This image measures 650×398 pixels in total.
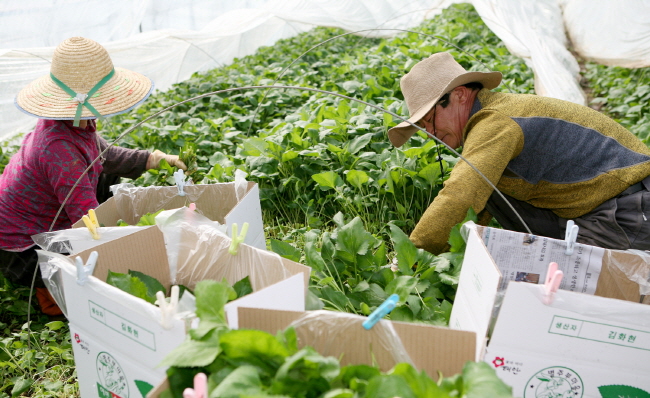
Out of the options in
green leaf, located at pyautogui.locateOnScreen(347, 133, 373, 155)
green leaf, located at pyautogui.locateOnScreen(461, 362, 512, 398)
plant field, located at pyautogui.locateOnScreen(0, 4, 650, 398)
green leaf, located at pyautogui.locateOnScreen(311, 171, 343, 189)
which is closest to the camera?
green leaf, located at pyautogui.locateOnScreen(461, 362, 512, 398)

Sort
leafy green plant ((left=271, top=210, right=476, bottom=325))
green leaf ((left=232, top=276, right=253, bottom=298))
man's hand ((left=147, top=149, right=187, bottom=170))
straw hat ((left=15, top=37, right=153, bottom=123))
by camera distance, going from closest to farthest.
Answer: green leaf ((left=232, top=276, right=253, bottom=298)) < leafy green plant ((left=271, top=210, right=476, bottom=325)) < straw hat ((left=15, top=37, right=153, bottom=123)) < man's hand ((left=147, top=149, right=187, bottom=170))

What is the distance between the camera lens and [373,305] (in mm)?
1605

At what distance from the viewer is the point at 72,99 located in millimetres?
2092

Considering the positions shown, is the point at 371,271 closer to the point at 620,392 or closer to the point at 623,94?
the point at 620,392

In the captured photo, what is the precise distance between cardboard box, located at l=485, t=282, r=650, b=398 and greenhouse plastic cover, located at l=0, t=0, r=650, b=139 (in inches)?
116

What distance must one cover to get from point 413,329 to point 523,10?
4918 mm

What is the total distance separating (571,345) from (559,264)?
0.34 m

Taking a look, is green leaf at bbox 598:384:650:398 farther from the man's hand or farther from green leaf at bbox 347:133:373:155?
the man's hand

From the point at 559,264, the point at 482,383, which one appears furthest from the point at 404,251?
the point at 482,383

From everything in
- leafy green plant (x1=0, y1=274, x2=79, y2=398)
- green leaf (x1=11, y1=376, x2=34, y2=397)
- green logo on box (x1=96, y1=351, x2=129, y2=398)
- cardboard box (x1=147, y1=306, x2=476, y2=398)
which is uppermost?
cardboard box (x1=147, y1=306, x2=476, y2=398)

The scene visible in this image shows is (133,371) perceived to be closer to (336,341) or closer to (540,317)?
(336,341)

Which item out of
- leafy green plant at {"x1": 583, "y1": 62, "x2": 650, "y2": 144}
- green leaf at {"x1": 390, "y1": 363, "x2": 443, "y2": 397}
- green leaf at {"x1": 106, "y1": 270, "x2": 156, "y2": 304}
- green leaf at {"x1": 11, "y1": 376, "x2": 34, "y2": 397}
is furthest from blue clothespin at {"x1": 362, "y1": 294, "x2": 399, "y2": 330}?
leafy green plant at {"x1": 583, "y1": 62, "x2": 650, "y2": 144}

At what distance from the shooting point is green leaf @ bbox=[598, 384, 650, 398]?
1.13 m

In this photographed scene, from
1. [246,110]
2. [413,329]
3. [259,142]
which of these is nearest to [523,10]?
[246,110]
